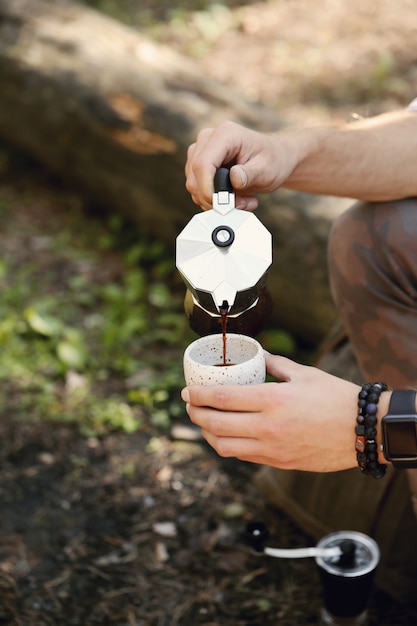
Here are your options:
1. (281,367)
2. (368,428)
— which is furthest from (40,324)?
(368,428)

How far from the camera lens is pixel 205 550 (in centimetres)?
267

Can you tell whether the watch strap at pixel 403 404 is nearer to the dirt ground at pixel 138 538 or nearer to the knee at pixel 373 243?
the knee at pixel 373 243

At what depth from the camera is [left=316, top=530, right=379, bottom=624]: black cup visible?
7.00ft

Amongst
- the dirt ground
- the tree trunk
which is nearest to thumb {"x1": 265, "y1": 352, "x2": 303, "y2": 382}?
the dirt ground

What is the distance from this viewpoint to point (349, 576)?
2111 mm

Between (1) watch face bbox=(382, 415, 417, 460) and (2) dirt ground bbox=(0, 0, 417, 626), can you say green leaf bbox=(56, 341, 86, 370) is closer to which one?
(2) dirt ground bbox=(0, 0, 417, 626)

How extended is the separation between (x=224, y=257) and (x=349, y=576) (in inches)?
40.4

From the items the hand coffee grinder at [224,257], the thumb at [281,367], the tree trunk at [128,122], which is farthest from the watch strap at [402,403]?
the tree trunk at [128,122]

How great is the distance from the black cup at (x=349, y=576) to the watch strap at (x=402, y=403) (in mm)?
698

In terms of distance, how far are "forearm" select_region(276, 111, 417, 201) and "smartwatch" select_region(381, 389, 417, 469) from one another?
750 mm

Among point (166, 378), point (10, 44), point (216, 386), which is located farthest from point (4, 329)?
point (216, 386)

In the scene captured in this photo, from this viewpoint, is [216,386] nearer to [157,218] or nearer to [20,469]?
[20,469]

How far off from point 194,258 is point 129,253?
8.95 feet

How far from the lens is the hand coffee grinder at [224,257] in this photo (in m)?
1.63
